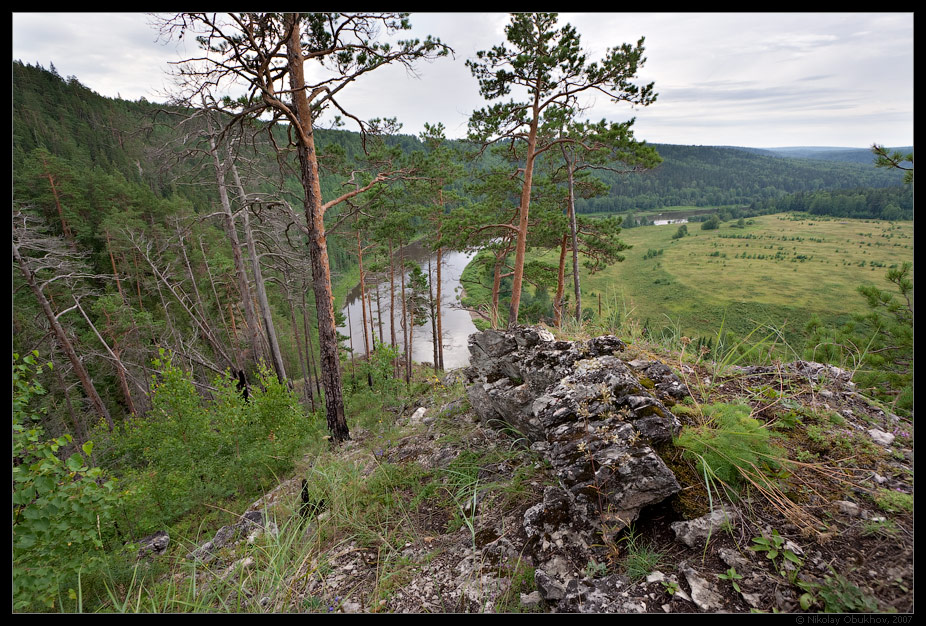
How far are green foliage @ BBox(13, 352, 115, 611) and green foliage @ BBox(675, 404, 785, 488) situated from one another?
13.7ft

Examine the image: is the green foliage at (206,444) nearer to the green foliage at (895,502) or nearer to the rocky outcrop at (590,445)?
the rocky outcrop at (590,445)

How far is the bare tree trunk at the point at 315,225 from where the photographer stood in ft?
18.3

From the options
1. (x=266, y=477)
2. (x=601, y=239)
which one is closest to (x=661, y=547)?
(x=266, y=477)

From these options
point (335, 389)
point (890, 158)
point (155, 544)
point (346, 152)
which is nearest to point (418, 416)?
point (335, 389)

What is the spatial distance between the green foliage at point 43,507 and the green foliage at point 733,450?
4172 mm

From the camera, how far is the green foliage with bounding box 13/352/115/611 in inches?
94.8

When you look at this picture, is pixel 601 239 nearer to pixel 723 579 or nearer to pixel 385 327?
pixel 723 579

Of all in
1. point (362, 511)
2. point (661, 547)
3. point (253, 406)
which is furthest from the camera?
point (253, 406)

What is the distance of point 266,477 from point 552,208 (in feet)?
41.2

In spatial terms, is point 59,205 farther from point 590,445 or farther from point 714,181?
point 714,181

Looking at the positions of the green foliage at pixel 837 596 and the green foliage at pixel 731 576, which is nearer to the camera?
the green foliage at pixel 837 596

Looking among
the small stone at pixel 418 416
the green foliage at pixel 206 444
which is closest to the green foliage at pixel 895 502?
the small stone at pixel 418 416

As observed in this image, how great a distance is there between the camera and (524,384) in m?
3.92

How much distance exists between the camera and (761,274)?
4462 centimetres
